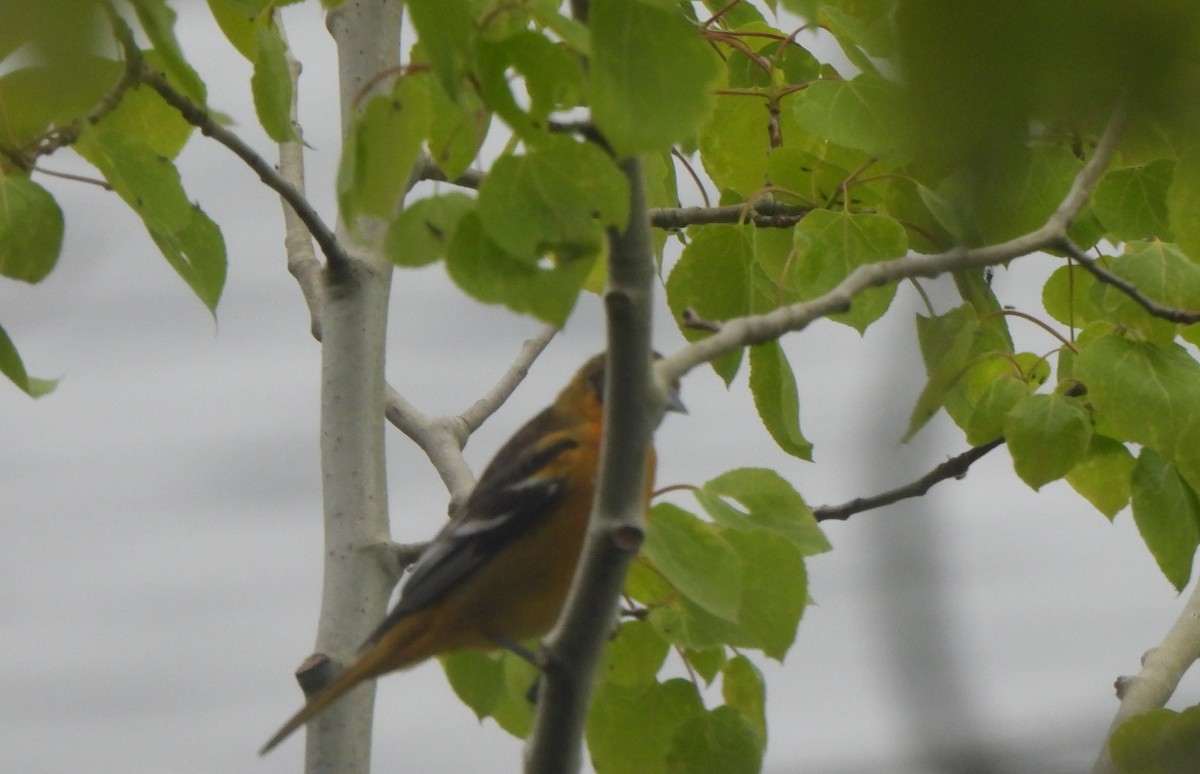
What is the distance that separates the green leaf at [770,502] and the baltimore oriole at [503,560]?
0.79m

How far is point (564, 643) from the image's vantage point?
6.57 ft

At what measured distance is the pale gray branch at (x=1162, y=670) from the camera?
11.7ft

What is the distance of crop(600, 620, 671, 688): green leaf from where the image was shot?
2.96 m

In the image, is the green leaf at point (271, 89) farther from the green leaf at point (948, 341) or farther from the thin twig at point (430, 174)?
the green leaf at point (948, 341)

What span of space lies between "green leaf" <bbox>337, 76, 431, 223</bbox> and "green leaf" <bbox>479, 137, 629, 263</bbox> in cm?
15

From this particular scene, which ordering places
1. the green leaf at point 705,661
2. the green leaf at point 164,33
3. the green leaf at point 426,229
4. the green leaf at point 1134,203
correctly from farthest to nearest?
the green leaf at point 1134,203, the green leaf at point 705,661, the green leaf at point 426,229, the green leaf at point 164,33

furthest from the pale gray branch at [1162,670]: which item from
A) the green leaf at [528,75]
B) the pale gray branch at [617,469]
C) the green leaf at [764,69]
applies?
the green leaf at [528,75]

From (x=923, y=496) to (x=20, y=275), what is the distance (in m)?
2.20

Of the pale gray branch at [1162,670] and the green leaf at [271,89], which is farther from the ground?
the green leaf at [271,89]

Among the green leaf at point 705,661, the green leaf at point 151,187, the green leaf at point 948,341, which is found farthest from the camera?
the green leaf at point 705,661

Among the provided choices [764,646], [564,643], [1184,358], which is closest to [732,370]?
[764,646]

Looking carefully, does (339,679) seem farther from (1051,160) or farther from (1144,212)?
(1144,212)

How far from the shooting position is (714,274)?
331 centimetres

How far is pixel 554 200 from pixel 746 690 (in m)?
1.65
